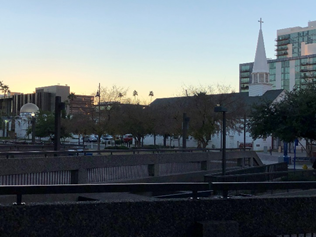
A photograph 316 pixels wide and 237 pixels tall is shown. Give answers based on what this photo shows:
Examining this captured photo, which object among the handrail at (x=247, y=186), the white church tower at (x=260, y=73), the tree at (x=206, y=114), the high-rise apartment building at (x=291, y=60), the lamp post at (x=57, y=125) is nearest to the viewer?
the handrail at (x=247, y=186)

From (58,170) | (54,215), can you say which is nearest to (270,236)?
(54,215)

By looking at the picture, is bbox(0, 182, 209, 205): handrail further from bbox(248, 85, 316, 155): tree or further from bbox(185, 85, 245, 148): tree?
bbox(185, 85, 245, 148): tree

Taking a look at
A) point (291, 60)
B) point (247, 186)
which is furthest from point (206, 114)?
point (291, 60)

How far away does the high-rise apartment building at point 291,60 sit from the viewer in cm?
13238

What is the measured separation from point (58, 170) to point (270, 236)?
408 inches

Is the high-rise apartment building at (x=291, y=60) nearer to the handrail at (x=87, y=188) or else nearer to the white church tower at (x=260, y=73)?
the white church tower at (x=260, y=73)

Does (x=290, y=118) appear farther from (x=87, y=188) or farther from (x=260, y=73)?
(x=260, y=73)

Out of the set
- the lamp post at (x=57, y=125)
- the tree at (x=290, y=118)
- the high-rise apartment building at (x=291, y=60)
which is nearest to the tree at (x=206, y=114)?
the tree at (x=290, y=118)

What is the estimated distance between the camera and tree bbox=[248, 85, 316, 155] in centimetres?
2684

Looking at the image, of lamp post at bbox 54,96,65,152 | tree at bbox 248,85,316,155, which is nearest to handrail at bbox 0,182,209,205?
lamp post at bbox 54,96,65,152

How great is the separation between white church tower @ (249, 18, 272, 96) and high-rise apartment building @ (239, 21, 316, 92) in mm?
47311

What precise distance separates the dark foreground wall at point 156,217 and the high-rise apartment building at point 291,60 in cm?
12419

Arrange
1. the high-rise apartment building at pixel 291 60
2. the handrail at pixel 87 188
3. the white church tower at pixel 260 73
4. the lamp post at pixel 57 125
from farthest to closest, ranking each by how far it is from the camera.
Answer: the high-rise apartment building at pixel 291 60, the white church tower at pixel 260 73, the lamp post at pixel 57 125, the handrail at pixel 87 188

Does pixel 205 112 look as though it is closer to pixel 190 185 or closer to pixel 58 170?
pixel 58 170
